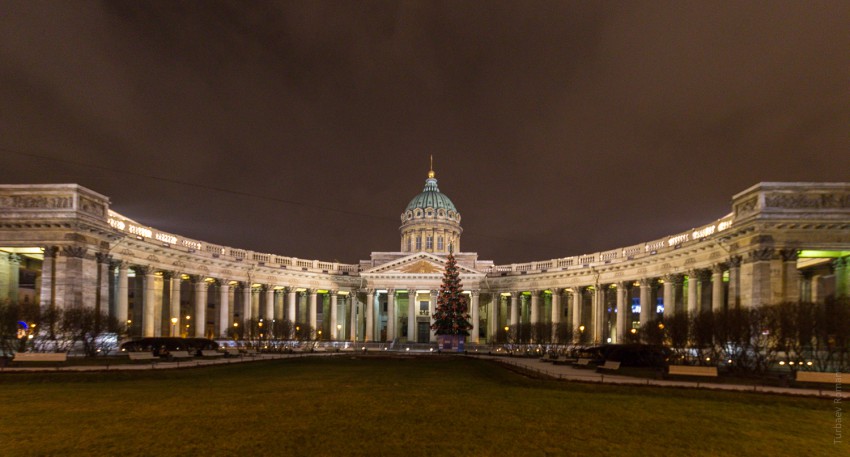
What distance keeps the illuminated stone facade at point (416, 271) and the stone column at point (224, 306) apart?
144 millimetres

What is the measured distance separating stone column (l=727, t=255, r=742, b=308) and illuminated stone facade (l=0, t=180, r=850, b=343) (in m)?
0.12

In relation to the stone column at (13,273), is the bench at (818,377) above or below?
below

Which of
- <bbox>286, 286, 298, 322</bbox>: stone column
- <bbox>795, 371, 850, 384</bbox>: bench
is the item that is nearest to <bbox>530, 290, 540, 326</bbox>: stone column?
<bbox>286, 286, 298, 322</bbox>: stone column

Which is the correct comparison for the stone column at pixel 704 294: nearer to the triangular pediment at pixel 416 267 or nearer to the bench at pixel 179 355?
the triangular pediment at pixel 416 267

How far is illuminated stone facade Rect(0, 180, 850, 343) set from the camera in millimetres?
38000

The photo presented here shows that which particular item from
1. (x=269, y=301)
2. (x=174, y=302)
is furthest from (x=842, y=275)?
(x=269, y=301)

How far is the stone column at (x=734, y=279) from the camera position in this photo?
40281 millimetres

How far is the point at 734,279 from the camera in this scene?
41.2 metres

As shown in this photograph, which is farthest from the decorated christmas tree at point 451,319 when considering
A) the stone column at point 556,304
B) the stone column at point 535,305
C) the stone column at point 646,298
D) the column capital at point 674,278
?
the column capital at point 674,278

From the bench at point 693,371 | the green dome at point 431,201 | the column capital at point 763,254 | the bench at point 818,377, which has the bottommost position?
the bench at point 693,371

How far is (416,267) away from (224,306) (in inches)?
1128

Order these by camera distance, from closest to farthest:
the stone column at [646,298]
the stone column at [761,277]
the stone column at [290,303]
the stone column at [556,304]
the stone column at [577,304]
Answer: the stone column at [761,277] → the stone column at [646,298] → the stone column at [577,304] → the stone column at [556,304] → the stone column at [290,303]

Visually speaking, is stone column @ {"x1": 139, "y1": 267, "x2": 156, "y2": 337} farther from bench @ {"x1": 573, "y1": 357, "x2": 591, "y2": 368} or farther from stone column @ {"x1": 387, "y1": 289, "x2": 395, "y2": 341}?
bench @ {"x1": 573, "y1": 357, "x2": 591, "y2": 368}

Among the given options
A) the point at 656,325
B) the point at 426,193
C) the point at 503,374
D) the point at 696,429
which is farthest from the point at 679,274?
the point at 426,193
